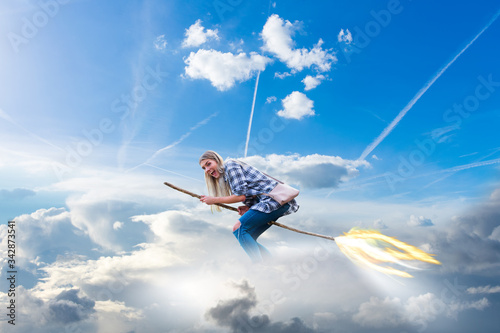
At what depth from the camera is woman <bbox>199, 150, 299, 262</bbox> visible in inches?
299

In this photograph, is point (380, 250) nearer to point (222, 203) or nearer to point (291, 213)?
point (291, 213)

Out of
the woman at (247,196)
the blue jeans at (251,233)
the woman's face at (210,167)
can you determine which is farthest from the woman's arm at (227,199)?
the woman's face at (210,167)

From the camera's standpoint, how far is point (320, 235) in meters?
8.41

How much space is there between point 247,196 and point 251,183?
303mm

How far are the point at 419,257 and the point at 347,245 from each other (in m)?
1.60

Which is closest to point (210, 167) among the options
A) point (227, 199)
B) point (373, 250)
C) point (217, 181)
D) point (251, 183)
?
point (217, 181)

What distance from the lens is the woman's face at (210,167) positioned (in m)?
7.95

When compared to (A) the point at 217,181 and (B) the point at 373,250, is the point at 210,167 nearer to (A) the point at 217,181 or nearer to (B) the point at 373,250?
(A) the point at 217,181

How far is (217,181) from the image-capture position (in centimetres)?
818

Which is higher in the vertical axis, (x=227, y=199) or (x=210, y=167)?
(x=210, y=167)

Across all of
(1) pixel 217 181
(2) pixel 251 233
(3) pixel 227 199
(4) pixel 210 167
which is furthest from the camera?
(1) pixel 217 181

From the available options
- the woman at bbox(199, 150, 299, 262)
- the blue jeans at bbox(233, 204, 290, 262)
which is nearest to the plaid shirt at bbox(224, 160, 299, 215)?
the woman at bbox(199, 150, 299, 262)

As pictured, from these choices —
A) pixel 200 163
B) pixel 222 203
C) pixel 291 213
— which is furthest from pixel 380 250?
pixel 200 163

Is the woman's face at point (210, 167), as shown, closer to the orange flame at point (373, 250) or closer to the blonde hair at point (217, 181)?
the blonde hair at point (217, 181)
